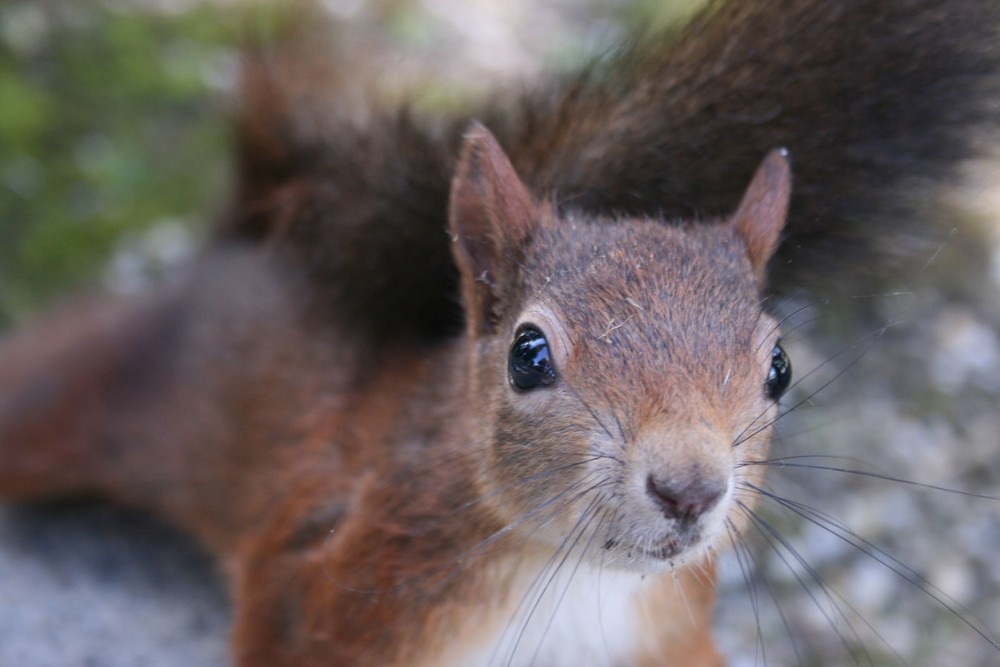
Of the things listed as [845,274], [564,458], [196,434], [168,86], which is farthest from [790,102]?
[168,86]

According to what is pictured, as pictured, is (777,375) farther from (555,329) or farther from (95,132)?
(95,132)

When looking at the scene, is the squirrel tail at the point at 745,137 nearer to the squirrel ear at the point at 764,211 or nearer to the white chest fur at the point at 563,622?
the squirrel ear at the point at 764,211

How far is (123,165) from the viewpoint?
160 inches

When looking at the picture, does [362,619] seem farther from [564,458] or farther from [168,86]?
[168,86]

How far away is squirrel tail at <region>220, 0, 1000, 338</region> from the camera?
1.91 metres

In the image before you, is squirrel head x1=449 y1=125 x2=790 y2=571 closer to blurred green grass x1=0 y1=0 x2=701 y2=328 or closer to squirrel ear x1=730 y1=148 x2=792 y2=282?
squirrel ear x1=730 y1=148 x2=792 y2=282

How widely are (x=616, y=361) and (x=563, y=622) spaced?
0.61 m

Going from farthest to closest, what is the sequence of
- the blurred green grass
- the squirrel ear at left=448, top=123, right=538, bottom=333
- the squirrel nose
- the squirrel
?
the blurred green grass, the squirrel ear at left=448, top=123, right=538, bottom=333, the squirrel, the squirrel nose

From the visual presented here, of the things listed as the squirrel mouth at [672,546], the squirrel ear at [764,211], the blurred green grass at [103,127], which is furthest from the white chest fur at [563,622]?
the blurred green grass at [103,127]

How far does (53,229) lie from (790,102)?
107 inches

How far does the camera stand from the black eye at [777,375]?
172 cm

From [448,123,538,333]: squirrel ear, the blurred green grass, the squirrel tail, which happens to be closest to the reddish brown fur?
[448,123,538,333]: squirrel ear

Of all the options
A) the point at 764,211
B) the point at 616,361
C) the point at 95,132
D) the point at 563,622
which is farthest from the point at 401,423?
the point at 95,132

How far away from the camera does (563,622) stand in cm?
200
